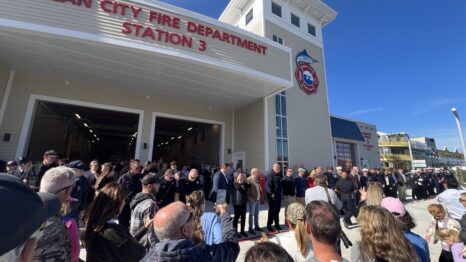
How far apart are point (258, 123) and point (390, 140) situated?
165 ft

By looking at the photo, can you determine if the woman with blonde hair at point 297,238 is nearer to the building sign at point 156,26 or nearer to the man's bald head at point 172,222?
the man's bald head at point 172,222

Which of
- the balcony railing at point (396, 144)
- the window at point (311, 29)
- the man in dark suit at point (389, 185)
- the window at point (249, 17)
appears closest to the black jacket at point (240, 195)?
the man in dark suit at point (389, 185)

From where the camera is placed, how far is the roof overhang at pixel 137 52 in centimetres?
652

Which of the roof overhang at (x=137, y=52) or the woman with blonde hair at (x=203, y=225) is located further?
the roof overhang at (x=137, y=52)

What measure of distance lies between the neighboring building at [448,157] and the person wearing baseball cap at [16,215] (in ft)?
270

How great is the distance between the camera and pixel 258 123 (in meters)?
11.5

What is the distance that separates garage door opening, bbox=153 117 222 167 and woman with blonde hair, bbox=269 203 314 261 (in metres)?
11.1

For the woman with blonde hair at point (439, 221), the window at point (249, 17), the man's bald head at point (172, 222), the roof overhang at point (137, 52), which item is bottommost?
the woman with blonde hair at point (439, 221)

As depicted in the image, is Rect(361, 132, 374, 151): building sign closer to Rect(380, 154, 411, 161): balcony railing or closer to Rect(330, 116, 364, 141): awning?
Rect(330, 116, 364, 141): awning

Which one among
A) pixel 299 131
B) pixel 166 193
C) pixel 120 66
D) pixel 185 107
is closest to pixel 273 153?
pixel 299 131

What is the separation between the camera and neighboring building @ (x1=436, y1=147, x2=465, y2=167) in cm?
6333

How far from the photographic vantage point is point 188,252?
1396mm

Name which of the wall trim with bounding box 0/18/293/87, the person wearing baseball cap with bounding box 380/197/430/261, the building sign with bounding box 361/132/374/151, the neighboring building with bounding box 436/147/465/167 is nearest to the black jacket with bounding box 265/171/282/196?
the person wearing baseball cap with bounding box 380/197/430/261

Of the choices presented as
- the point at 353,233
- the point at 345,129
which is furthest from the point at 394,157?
the point at 353,233
